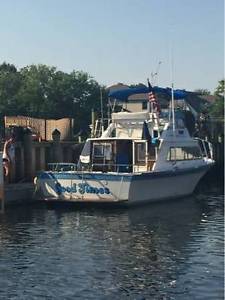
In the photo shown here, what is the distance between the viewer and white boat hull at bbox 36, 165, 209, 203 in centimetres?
2731

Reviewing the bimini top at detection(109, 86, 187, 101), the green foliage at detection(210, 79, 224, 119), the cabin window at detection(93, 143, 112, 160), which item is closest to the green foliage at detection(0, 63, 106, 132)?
the green foliage at detection(210, 79, 224, 119)

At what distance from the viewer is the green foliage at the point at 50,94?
2478 inches

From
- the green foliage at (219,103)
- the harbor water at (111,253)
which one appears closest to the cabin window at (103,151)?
the harbor water at (111,253)

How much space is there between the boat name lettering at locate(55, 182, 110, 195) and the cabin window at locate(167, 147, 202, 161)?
441 cm

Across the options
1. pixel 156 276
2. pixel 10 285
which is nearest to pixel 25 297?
pixel 10 285

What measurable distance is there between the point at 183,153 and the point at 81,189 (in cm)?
654

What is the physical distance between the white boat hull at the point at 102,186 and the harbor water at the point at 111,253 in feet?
2.05

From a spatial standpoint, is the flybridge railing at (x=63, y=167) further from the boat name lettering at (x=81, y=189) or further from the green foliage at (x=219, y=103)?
the green foliage at (x=219, y=103)

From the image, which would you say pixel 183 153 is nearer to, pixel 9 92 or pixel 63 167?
pixel 63 167

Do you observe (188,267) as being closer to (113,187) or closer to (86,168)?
(113,187)

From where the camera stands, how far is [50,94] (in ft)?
215

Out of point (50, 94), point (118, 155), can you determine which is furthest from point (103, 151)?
point (50, 94)

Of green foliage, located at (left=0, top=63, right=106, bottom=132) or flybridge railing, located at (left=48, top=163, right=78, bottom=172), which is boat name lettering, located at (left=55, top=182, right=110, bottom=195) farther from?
green foliage, located at (left=0, top=63, right=106, bottom=132)

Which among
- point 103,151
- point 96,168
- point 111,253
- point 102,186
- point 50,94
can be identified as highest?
point 50,94
